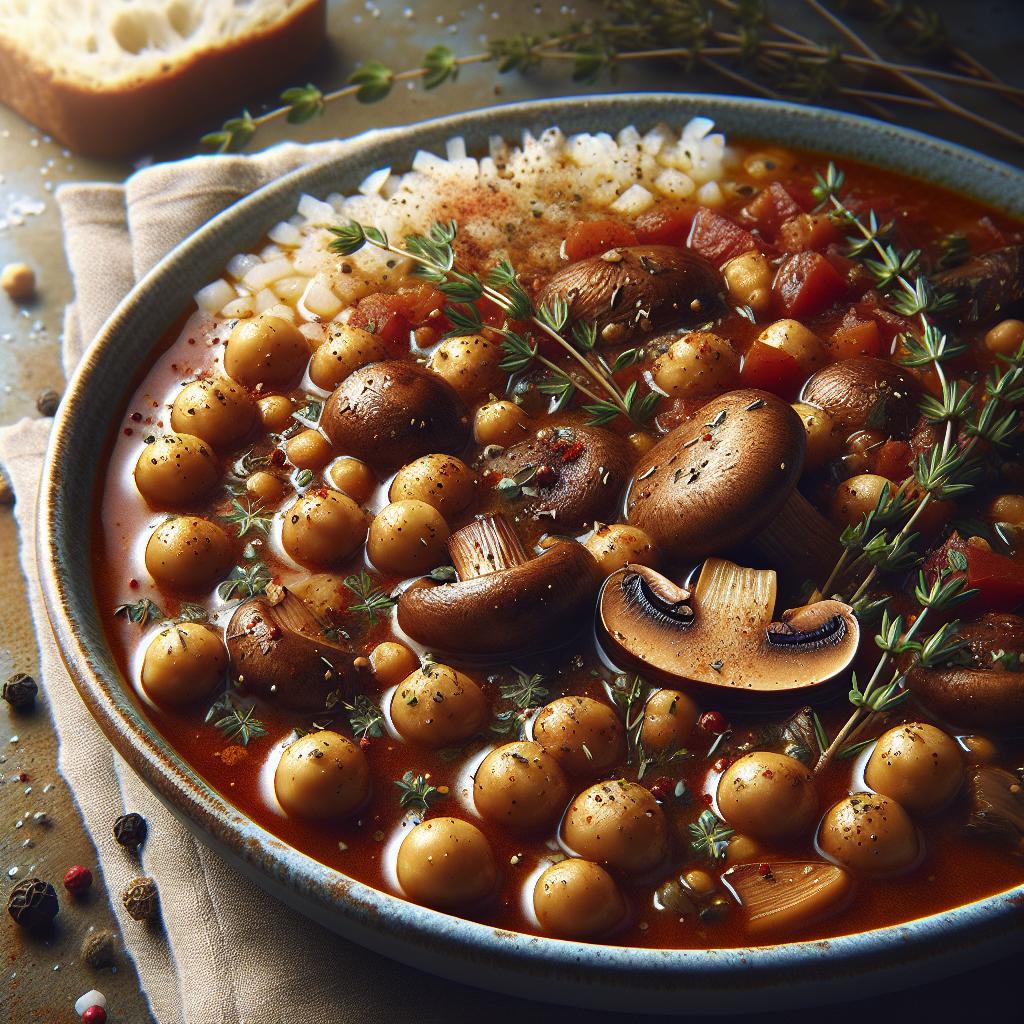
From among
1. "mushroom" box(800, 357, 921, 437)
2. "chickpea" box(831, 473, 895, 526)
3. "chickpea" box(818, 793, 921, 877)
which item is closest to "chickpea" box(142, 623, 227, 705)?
"chickpea" box(818, 793, 921, 877)

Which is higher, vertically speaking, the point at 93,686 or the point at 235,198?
the point at 235,198

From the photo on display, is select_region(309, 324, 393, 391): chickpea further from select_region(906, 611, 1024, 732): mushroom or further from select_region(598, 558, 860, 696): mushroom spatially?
select_region(906, 611, 1024, 732): mushroom

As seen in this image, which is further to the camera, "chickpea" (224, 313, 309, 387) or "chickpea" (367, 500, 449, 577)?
"chickpea" (224, 313, 309, 387)

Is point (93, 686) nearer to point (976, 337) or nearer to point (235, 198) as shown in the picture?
point (235, 198)

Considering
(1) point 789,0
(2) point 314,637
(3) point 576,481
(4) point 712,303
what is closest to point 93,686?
(2) point 314,637

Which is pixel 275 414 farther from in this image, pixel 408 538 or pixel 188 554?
pixel 408 538

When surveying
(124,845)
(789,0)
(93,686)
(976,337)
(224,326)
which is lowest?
(124,845)
